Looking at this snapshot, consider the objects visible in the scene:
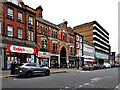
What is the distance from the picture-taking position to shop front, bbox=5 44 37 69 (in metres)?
20.9

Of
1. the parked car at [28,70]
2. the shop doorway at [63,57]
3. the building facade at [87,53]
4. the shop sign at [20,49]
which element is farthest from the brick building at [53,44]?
the parked car at [28,70]

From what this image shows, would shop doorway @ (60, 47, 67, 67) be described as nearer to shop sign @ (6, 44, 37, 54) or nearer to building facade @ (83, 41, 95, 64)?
shop sign @ (6, 44, 37, 54)

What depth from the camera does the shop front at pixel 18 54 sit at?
20.9 m

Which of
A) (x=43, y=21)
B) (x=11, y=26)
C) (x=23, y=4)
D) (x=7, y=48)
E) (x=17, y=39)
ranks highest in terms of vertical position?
(x=23, y=4)

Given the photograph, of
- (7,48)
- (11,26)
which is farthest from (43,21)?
(7,48)

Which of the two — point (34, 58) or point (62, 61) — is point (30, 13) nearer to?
point (34, 58)

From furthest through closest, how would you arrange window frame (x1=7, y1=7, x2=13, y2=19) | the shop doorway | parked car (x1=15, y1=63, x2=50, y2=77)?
1. the shop doorway
2. window frame (x1=7, y1=7, x2=13, y2=19)
3. parked car (x1=15, y1=63, x2=50, y2=77)

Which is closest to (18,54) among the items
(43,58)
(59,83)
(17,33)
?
(17,33)

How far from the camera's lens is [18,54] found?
2273 cm

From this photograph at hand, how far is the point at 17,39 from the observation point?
74.9ft

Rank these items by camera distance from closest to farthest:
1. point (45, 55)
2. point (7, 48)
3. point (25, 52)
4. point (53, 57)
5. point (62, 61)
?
point (7, 48) < point (25, 52) < point (45, 55) < point (53, 57) < point (62, 61)

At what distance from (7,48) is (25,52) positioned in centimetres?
384

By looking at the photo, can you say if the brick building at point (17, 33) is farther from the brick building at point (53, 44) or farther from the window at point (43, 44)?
the window at point (43, 44)

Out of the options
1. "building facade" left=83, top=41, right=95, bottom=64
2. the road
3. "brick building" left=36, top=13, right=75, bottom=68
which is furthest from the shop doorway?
the road
